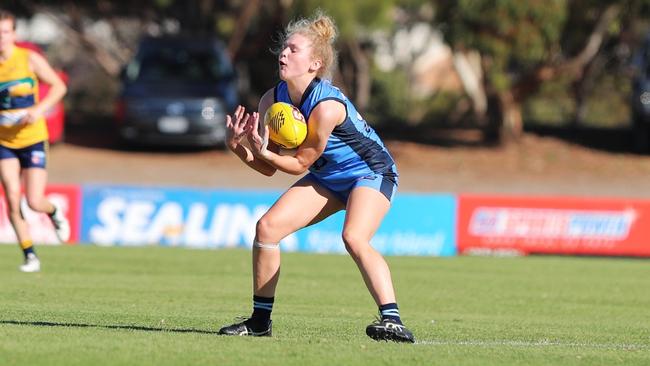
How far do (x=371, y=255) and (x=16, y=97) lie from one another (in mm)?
5626

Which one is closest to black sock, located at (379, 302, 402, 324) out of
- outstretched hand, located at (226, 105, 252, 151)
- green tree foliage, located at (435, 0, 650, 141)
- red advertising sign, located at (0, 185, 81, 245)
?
outstretched hand, located at (226, 105, 252, 151)

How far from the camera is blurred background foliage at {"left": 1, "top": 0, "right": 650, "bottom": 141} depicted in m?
27.9

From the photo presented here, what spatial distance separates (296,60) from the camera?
25.8ft

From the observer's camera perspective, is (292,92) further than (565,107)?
No

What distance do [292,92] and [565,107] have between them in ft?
134

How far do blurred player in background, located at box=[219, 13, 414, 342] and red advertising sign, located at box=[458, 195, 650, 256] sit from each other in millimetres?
12569

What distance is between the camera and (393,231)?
20641mm

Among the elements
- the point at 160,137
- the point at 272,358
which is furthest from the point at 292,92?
the point at 160,137

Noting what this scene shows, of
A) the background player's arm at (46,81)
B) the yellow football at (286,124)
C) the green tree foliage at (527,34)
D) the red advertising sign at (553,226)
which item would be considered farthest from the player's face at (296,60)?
the green tree foliage at (527,34)

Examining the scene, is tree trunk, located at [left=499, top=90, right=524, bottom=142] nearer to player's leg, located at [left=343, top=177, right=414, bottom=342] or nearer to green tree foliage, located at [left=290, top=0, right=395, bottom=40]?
green tree foliage, located at [left=290, top=0, right=395, bottom=40]

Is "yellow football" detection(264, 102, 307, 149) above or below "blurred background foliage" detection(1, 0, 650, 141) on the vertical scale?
above

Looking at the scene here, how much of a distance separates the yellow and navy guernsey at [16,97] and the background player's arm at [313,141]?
5238 mm

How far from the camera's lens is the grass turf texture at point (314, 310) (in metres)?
7.41

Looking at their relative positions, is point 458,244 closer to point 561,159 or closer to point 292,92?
point 561,159
